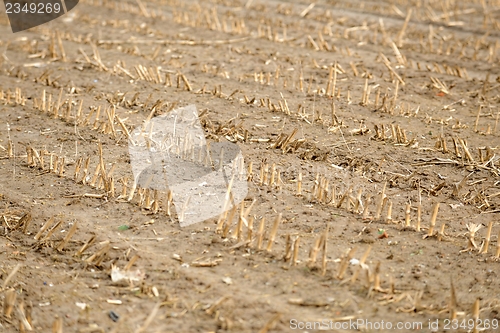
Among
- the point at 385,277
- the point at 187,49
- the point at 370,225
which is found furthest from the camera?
the point at 187,49

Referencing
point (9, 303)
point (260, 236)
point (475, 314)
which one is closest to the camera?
point (475, 314)

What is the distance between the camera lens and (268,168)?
5.59 meters

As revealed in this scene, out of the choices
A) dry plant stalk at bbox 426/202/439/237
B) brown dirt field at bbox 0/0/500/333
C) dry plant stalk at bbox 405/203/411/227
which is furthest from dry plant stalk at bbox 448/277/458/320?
dry plant stalk at bbox 405/203/411/227

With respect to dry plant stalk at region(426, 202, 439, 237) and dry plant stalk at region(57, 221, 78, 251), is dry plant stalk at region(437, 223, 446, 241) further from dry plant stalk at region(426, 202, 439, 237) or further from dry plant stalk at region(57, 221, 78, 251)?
dry plant stalk at region(57, 221, 78, 251)

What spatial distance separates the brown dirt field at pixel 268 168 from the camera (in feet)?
12.8

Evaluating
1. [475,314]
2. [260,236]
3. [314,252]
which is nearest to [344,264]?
[314,252]

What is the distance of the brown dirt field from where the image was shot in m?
3.89

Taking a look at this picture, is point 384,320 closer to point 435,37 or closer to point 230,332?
point 230,332

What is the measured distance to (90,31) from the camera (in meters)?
9.59

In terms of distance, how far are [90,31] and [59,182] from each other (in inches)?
187

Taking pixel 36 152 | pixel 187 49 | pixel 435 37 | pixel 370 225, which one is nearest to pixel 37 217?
pixel 36 152

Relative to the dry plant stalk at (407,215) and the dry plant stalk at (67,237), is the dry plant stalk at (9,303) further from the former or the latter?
the dry plant stalk at (407,215)

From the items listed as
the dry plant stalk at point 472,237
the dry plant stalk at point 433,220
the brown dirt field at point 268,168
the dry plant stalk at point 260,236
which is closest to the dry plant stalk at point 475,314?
the brown dirt field at point 268,168

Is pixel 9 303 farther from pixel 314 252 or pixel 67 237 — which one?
pixel 314 252
